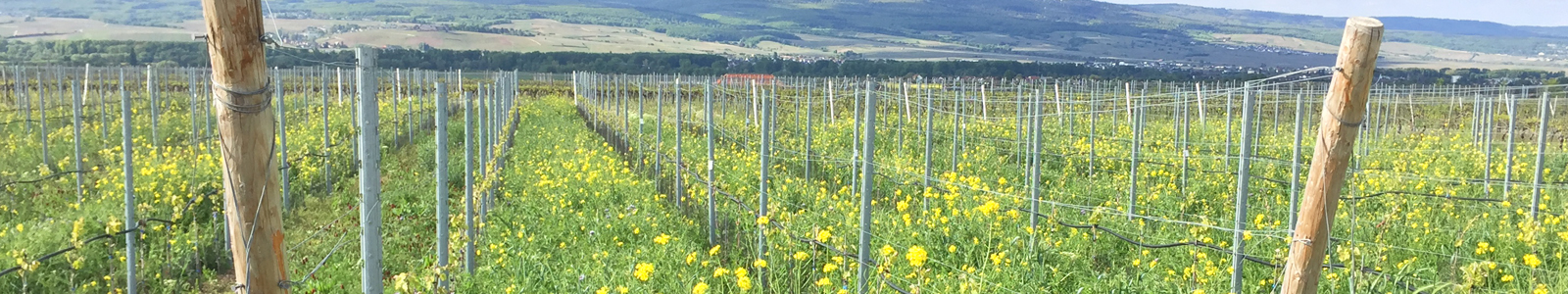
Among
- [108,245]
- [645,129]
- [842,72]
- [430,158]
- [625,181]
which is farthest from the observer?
[842,72]

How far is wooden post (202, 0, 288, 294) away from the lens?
3092mm

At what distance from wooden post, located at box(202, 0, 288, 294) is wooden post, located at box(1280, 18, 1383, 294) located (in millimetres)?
3323

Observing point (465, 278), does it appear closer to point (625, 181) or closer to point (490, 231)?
point (490, 231)

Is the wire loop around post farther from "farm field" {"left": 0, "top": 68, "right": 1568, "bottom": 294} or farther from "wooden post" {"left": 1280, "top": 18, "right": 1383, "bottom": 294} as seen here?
"wooden post" {"left": 1280, "top": 18, "right": 1383, "bottom": 294}

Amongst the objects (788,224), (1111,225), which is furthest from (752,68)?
(788,224)

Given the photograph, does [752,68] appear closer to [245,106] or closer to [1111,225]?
[1111,225]

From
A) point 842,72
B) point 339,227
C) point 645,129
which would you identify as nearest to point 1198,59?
point 842,72

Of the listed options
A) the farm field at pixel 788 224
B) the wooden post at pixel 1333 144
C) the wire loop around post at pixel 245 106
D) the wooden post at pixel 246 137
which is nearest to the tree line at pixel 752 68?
the farm field at pixel 788 224

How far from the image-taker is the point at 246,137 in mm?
3230

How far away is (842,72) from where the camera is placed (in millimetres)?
87875

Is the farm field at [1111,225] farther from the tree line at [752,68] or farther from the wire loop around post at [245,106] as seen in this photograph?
the tree line at [752,68]

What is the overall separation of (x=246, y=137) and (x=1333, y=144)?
11.5ft

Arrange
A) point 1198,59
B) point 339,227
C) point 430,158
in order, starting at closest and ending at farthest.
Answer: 1. point 339,227
2. point 430,158
3. point 1198,59

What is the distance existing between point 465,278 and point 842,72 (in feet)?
271
